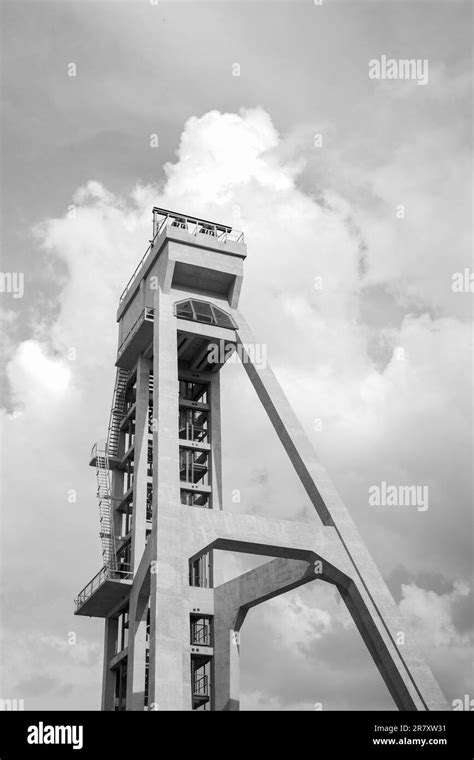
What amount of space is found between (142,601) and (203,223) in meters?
16.9

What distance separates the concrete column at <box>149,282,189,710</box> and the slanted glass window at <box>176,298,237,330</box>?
4728 millimetres

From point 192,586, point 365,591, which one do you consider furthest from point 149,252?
point 365,591

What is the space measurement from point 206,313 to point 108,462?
28.0 ft

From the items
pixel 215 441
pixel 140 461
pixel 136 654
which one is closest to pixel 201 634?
pixel 136 654

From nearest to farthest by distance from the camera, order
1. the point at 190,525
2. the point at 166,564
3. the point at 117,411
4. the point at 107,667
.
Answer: the point at 166,564 < the point at 190,525 < the point at 107,667 < the point at 117,411

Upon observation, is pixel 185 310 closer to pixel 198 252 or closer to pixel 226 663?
pixel 198 252

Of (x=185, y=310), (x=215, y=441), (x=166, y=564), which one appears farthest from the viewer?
(x=215, y=441)

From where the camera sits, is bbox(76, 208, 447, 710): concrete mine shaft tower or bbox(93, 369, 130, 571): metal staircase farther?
bbox(93, 369, 130, 571): metal staircase

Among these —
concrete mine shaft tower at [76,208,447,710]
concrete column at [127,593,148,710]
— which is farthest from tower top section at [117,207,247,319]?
concrete column at [127,593,148,710]

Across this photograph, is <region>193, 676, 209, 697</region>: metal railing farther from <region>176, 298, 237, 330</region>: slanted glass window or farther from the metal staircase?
<region>176, 298, 237, 330</region>: slanted glass window

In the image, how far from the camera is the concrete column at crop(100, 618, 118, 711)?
1452 inches

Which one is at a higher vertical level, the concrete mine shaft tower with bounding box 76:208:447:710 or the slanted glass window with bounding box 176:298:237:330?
the slanted glass window with bounding box 176:298:237:330

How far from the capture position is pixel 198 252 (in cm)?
3644

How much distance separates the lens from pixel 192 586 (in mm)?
36469
